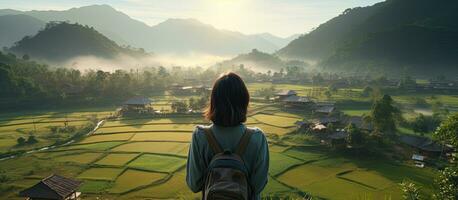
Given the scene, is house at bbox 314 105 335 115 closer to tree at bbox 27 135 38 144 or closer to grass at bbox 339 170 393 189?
grass at bbox 339 170 393 189

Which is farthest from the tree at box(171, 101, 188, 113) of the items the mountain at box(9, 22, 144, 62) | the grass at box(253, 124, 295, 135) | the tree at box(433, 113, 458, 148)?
the mountain at box(9, 22, 144, 62)

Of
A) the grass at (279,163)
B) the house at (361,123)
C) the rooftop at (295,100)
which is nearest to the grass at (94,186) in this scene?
the grass at (279,163)

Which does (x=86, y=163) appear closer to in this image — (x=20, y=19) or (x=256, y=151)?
(x=256, y=151)

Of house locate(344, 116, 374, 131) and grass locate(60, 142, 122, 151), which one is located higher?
house locate(344, 116, 374, 131)

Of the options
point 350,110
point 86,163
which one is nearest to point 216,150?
point 86,163

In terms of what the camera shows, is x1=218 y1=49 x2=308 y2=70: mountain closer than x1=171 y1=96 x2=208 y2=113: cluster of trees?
No

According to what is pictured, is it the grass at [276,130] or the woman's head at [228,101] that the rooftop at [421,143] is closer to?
the grass at [276,130]
